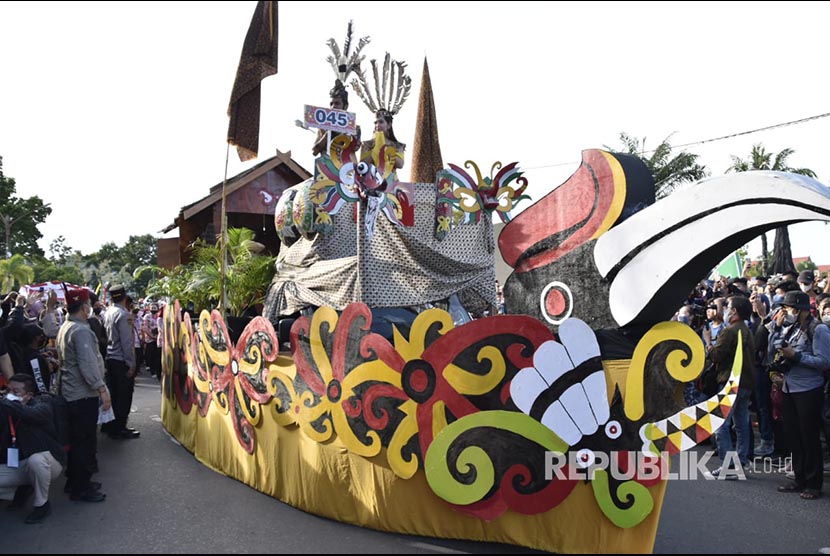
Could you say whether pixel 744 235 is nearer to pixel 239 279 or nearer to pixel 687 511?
pixel 687 511

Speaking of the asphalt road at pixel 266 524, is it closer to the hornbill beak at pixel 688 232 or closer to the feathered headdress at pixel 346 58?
the hornbill beak at pixel 688 232

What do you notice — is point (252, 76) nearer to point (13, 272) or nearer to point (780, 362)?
point (780, 362)

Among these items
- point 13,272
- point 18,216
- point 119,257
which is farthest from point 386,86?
point 119,257

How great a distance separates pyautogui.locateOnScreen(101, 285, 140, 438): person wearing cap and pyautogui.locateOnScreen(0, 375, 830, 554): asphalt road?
1808 mm

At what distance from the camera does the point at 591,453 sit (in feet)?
11.9

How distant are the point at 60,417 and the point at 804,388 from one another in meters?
6.12

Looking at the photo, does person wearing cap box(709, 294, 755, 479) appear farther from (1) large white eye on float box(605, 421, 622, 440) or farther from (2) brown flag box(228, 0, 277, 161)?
(2) brown flag box(228, 0, 277, 161)

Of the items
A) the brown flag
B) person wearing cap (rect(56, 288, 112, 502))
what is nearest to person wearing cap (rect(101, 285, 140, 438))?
person wearing cap (rect(56, 288, 112, 502))

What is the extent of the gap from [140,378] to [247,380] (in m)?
9.79

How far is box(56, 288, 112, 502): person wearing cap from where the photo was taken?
16.4 feet

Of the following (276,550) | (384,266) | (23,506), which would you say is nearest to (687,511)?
(276,550)

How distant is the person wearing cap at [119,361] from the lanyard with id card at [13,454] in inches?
99.9

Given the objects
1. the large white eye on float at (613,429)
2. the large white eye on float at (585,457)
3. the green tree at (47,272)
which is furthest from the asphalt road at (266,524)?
the green tree at (47,272)

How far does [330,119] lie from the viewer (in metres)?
6.29
